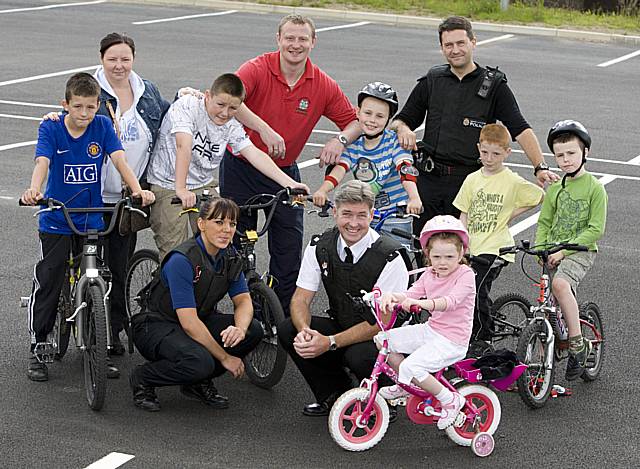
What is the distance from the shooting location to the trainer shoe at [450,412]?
22.1 ft

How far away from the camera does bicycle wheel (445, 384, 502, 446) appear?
6.88 m

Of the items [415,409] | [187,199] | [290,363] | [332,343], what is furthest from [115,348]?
[415,409]

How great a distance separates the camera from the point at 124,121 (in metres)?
8.07

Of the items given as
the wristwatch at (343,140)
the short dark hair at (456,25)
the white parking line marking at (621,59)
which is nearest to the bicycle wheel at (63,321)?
the wristwatch at (343,140)

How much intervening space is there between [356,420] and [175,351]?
1.22 meters

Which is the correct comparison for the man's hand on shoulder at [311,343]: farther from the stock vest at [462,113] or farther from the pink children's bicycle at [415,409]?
the stock vest at [462,113]

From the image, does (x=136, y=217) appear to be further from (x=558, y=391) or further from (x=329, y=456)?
(x=558, y=391)

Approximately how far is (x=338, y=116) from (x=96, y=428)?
10.3ft

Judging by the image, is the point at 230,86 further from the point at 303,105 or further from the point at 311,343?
the point at 311,343

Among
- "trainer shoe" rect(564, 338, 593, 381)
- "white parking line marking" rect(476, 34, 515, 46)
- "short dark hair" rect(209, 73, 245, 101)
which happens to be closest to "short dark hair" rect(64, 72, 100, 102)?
"short dark hair" rect(209, 73, 245, 101)

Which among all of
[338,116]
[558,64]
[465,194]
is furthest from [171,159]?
[558,64]

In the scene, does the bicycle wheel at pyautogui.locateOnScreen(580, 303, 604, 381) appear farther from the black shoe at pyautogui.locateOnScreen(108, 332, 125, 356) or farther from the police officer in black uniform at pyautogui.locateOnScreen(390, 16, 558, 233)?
the black shoe at pyautogui.locateOnScreen(108, 332, 125, 356)

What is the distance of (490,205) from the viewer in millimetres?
7977

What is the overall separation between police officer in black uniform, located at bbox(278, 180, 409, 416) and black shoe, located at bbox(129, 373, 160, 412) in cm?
88
